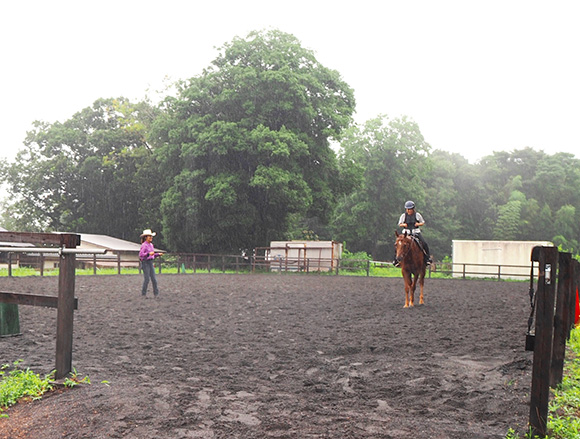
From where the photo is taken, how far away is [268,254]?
40.2 meters

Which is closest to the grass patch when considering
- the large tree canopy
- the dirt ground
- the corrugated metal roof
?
the dirt ground

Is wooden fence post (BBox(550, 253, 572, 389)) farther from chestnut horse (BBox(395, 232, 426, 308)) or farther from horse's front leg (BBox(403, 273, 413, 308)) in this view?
horse's front leg (BBox(403, 273, 413, 308))

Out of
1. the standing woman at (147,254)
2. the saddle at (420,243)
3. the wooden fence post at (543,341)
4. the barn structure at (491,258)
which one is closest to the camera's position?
the wooden fence post at (543,341)

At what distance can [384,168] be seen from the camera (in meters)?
56.6

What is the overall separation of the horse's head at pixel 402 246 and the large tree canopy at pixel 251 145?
21140 mm

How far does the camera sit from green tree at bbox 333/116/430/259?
2224 inches

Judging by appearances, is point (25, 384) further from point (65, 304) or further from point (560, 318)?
point (560, 318)

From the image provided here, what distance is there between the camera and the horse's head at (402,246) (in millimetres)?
13455

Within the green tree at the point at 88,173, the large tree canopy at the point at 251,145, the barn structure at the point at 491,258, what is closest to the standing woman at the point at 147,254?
the large tree canopy at the point at 251,145

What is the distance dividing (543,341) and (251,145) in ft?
109

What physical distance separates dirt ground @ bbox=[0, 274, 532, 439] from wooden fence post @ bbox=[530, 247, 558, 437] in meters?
0.34

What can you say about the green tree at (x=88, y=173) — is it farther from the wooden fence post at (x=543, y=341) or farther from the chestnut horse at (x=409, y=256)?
the wooden fence post at (x=543, y=341)

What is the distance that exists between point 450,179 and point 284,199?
123 ft

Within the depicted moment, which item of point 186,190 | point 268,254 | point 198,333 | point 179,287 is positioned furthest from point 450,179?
point 198,333
